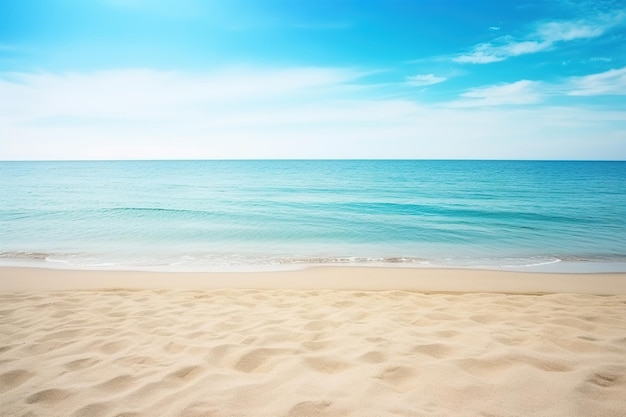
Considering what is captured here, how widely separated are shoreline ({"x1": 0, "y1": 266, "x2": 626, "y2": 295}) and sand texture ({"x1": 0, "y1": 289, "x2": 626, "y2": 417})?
167cm

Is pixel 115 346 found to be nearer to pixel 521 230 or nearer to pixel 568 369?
pixel 568 369

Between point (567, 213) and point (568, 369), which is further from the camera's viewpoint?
point (567, 213)

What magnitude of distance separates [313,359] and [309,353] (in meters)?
0.16

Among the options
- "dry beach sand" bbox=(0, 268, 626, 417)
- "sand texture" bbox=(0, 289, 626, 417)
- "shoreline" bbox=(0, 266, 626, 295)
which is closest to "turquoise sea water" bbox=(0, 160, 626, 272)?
"shoreline" bbox=(0, 266, 626, 295)

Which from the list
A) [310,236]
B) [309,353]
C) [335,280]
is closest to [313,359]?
[309,353]

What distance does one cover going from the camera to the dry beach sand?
270cm

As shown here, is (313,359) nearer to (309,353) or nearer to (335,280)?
(309,353)

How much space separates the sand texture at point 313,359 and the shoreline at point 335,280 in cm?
167

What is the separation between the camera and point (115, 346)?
3.88 meters

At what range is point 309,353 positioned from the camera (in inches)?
142

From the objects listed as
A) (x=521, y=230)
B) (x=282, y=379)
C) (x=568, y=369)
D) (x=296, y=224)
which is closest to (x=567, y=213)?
(x=521, y=230)

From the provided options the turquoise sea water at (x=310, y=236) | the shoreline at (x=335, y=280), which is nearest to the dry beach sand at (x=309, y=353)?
the shoreline at (x=335, y=280)

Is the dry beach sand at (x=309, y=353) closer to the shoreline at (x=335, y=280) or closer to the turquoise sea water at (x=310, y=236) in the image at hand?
the shoreline at (x=335, y=280)

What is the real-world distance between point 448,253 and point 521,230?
20.1 ft
